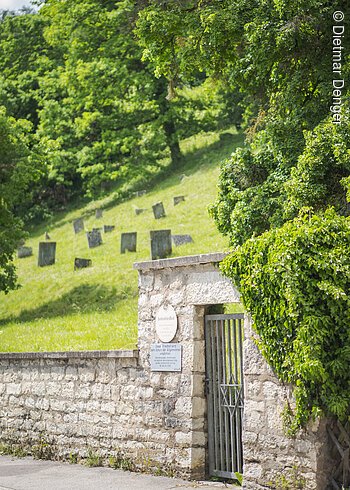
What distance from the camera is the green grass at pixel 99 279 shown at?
686 inches

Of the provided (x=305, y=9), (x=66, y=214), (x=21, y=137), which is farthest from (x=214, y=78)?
(x=66, y=214)

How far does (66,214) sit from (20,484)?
34273 mm

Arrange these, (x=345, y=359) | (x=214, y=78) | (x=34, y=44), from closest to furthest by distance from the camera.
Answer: (x=345, y=359)
(x=214, y=78)
(x=34, y=44)

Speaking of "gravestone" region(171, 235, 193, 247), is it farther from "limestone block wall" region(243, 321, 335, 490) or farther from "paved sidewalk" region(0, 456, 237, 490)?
"limestone block wall" region(243, 321, 335, 490)

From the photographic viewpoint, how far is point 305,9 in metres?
12.7

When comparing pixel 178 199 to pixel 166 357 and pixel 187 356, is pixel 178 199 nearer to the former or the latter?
pixel 166 357

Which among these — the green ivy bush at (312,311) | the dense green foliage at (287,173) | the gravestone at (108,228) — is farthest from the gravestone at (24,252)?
the green ivy bush at (312,311)

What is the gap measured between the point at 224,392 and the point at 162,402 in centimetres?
100

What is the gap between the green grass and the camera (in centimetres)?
1742

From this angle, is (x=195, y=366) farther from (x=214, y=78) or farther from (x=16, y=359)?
(x=214, y=78)

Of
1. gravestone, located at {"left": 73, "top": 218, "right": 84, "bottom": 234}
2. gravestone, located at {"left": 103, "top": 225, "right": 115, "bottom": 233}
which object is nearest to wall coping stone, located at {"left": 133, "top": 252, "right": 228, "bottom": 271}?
gravestone, located at {"left": 103, "top": 225, "right": 115, "bottom": 233}

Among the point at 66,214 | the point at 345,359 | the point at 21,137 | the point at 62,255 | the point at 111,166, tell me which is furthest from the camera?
the point at 66,214

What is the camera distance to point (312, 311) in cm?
851

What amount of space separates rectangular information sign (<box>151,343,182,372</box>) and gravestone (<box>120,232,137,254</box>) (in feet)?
49.6
